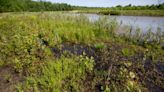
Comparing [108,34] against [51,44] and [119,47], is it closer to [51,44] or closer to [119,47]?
[119,47]

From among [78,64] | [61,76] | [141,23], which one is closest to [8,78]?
[61,76]

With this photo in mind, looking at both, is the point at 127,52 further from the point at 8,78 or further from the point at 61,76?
the point at 8,78

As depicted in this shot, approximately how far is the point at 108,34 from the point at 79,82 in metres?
2.95

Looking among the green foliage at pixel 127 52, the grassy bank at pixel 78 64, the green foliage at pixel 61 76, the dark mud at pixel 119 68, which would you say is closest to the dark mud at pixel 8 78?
the grassy bank at pixel 78 64

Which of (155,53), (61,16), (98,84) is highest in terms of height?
(61,16)

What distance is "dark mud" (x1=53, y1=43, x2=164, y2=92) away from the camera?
3.37 meters

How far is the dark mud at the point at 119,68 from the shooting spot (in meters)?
3.37

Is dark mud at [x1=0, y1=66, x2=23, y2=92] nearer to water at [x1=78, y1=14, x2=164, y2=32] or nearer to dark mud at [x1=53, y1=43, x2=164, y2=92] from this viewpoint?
dark mud at [x1=53, y1=43, x2=164, y2=92]

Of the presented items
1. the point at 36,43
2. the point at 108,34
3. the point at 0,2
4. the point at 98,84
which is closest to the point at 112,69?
the point at 98,84

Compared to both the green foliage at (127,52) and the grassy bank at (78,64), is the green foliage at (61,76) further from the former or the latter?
the green foliage at (127,52)

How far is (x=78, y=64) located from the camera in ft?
12.5

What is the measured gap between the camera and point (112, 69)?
145 inches

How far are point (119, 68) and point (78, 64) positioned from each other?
2.50 ft

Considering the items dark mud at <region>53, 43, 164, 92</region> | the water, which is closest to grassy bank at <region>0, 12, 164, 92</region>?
dark mud at <region>53, 43, 164, 92</region>
